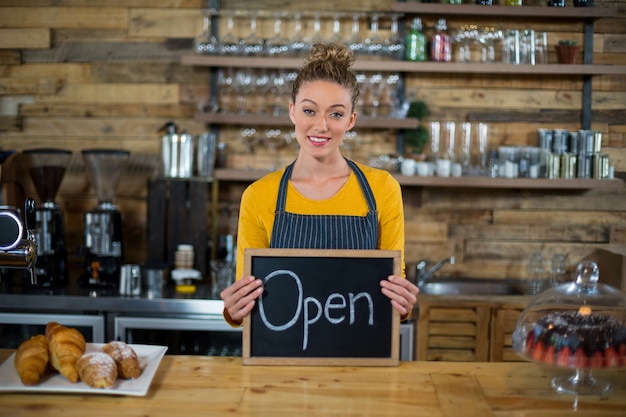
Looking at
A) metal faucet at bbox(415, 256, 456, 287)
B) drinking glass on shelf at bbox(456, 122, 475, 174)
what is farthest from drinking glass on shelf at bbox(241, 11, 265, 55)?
metal faucet at bbox(415, 256, 456, 287)

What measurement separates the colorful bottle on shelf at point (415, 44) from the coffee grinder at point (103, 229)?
1.41 meters

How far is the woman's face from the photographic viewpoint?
2059mm

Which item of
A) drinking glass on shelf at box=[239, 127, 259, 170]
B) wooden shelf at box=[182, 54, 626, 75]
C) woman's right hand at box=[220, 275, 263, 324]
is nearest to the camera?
woman's right hand at box=[220, 275, 263, 324]

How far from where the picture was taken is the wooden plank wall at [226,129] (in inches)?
155

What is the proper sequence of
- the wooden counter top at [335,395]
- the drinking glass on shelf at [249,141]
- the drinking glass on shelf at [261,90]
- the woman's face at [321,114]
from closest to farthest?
the wooden counter top at [335,395] < the woman's face at [321,114] < the drinking glass on shelf at [261,90] < the drinking glass on shelf at [249,141]

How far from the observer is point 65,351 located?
66.7 inches

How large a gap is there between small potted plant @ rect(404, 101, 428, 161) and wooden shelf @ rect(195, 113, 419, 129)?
0.36 ft

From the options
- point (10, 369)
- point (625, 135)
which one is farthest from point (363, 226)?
point (625, 135)

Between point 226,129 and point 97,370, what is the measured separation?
2423mm

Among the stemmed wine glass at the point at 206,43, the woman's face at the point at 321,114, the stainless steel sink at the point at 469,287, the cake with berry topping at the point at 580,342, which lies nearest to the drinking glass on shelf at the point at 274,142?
the stemmed wine glass at the point at 206,43

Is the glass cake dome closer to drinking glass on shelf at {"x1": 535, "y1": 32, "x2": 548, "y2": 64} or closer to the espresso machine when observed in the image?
the espresso machine

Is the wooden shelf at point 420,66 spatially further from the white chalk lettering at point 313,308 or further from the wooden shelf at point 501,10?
the white chalk lettering at point 313,308

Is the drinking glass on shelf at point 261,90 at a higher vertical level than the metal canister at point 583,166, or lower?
higher

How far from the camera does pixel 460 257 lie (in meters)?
3.99
